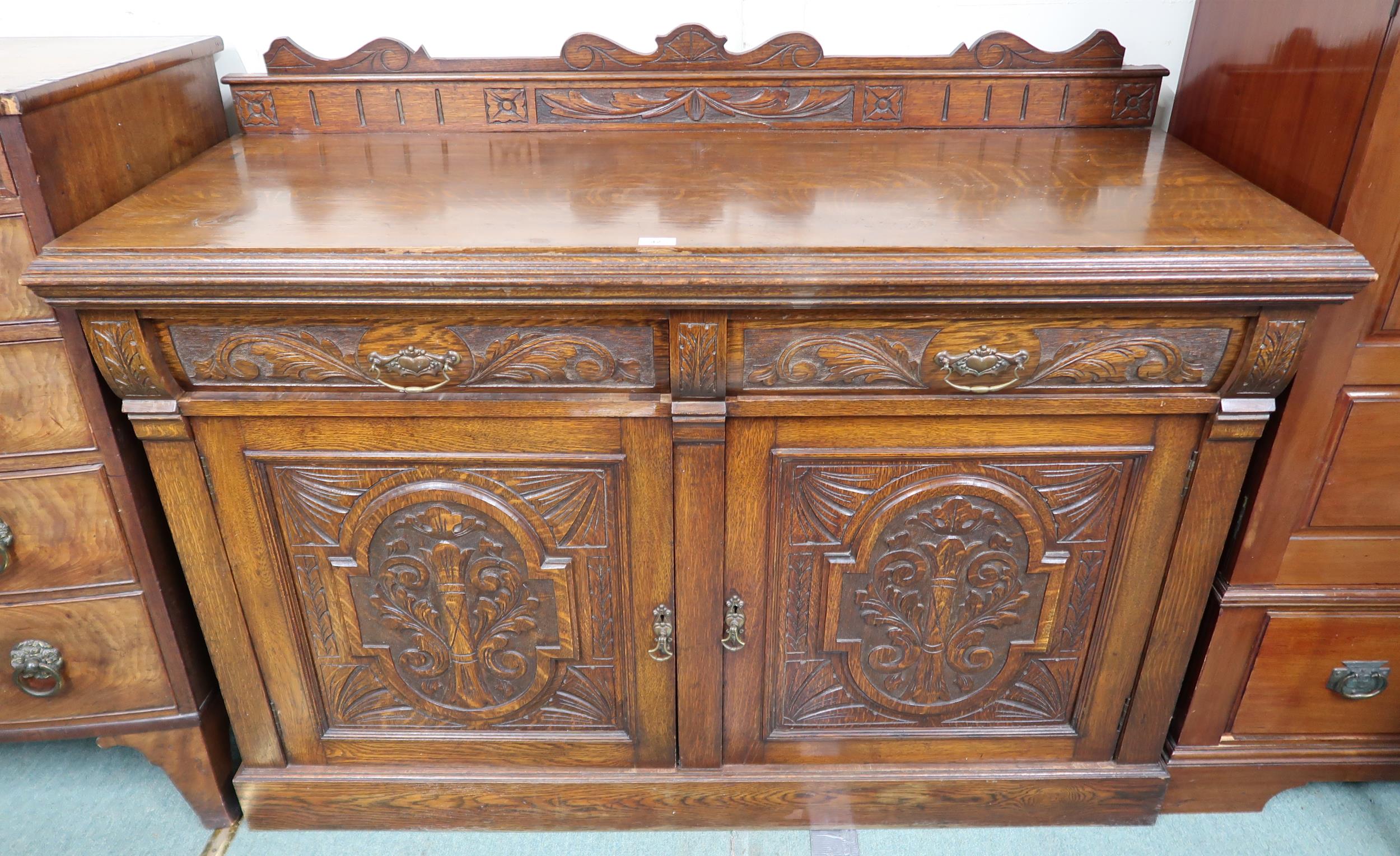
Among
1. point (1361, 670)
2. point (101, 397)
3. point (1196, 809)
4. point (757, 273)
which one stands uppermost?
point (757, 273)

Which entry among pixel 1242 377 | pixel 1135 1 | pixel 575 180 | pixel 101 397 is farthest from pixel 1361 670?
pixel 101 397

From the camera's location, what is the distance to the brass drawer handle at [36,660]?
1.18 m

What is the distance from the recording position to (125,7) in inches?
52.0

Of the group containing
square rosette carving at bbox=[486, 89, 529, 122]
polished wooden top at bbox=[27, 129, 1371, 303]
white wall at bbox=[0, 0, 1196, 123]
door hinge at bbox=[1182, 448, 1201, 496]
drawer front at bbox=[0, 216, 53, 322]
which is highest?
white wall at bbox=[0, 0, 1196, 123]

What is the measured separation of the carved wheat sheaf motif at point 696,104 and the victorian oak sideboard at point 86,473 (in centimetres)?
50

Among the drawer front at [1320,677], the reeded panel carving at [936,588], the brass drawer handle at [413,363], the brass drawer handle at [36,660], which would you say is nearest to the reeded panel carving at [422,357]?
the brass drawer handle at [413,363]

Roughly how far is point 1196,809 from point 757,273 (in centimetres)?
105

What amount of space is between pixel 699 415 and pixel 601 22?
68cm

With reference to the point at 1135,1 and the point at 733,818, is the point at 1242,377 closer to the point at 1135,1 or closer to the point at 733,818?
the point at 1135,1

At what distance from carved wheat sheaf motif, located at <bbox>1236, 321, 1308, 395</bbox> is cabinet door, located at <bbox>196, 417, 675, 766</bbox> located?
624mm

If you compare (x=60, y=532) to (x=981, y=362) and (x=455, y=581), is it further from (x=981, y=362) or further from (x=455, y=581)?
(x=981, y=362)

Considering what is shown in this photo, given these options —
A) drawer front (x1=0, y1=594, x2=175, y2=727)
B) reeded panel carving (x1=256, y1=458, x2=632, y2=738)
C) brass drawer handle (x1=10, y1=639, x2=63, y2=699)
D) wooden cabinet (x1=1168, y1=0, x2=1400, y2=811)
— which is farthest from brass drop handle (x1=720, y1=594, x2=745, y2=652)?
brass drawer handle (x1=10, y1=639, x2=63, y2=699)

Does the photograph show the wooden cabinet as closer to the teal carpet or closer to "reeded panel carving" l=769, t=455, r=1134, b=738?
the teal carpet

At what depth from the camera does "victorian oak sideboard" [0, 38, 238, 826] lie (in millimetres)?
978
